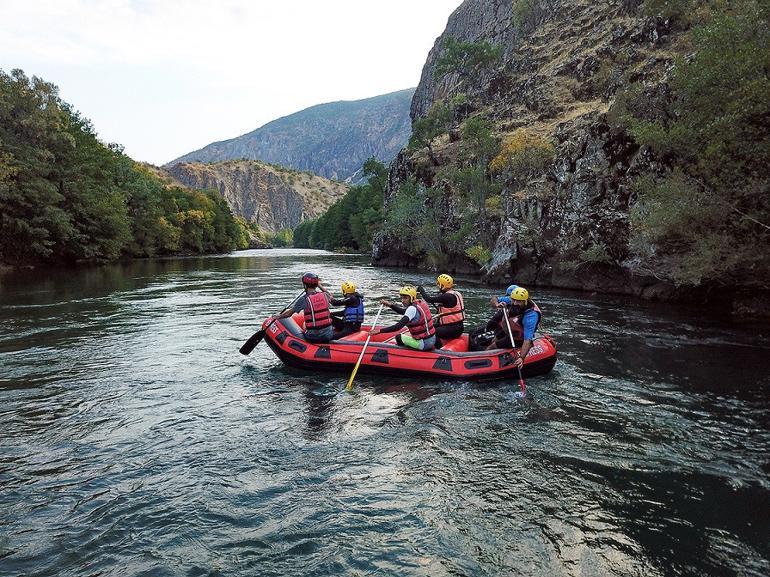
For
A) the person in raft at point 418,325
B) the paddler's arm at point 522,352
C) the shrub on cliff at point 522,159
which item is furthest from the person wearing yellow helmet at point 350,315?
the shrub on cliff at point 522,159

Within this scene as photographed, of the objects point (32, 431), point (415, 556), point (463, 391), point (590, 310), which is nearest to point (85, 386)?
point (32, 431)

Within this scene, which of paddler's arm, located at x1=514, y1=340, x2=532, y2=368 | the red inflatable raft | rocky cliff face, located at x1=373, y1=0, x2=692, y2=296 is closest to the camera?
paddler's arm, located at x1=514, y1=340, x2=532, y2=368

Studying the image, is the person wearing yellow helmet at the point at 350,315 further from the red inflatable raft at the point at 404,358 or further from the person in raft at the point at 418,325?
the person in raft at the point at 418,325

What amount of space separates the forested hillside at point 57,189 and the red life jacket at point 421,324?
33.5m

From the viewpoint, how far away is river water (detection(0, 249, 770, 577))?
4750 millimetres

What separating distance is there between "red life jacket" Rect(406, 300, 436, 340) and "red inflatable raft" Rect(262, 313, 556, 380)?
387 mm

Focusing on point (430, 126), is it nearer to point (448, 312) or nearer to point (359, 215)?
point (359, 215)

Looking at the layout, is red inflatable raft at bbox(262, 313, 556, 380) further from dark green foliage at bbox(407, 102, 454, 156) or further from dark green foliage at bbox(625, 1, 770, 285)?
dark green foliage at bbox(407, 102, 454, 156)

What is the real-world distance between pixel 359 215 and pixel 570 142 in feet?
174

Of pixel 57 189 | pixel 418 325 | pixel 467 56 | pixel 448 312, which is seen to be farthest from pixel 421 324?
pixel 467 56

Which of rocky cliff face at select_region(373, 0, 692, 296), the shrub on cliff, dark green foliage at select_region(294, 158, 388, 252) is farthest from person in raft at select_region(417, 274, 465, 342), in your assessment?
dark green foliage at select_region(294, 158, 388, 252)

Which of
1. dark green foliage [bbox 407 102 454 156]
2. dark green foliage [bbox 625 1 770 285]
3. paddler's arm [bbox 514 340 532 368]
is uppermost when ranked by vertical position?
dark green foliage [bbox 407 102 454 156]

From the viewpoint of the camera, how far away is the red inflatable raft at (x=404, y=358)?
10094 mm

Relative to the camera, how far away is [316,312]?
11203 millimetres
